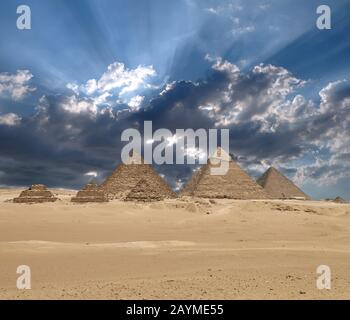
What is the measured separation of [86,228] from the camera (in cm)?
1628

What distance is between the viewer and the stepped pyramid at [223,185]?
5072 centimetres

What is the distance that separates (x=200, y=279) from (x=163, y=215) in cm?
1442

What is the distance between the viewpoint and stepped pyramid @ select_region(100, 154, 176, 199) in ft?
140

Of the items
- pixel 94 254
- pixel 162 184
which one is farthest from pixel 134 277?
pixel 162 184

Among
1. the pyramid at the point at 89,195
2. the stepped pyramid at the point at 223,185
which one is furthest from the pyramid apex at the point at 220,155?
the pyramid at the point at 89,195

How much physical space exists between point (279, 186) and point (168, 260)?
60.4 metres

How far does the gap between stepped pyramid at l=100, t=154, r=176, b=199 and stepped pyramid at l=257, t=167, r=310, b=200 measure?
88.4 feet

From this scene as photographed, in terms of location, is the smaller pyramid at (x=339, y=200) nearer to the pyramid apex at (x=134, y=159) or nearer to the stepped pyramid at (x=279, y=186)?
the stepped pyramid at (x=279, y=186)

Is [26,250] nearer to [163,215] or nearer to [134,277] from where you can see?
[134,277]

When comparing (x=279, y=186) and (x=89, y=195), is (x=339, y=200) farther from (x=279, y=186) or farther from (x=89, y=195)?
(x=89, y=195)

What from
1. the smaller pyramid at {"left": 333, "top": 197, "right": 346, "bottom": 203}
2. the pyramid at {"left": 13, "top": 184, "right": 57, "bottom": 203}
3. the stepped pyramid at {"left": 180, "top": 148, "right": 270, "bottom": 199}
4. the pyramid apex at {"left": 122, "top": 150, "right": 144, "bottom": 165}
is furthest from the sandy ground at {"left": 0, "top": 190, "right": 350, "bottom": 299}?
the smaller pyramid at {"left": 333, "top": 197, "right": 346, "bottom": 203}

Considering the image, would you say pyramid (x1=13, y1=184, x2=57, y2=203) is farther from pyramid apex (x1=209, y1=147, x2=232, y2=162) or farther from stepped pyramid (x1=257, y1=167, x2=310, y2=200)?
stepped pyramid (x1=257, y1=167, x2=310, y2=200)

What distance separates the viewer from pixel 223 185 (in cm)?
5206

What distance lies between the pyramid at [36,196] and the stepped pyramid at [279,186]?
4169 cm
